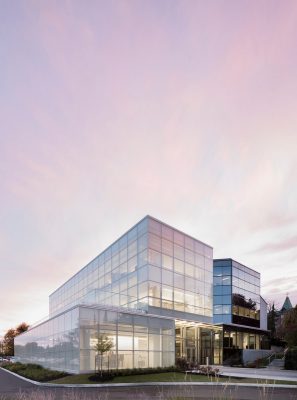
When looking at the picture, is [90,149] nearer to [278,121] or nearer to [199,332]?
[278,121]

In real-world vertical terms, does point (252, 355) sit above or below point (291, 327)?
below

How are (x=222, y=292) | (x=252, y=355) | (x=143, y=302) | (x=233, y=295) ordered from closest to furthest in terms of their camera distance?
(x=143, y=302), (x=252, y=355), (x=233, y=295), (x=222, y=292)

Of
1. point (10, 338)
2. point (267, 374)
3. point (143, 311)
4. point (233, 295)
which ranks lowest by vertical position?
point (10, 338)

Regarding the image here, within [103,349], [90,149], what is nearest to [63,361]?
[103,349]

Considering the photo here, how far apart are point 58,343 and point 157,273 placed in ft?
37.6

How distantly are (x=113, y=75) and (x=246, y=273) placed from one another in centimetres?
4366

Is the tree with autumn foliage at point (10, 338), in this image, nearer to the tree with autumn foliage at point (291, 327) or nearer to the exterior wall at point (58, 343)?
the exterior wall at point (58, 343)

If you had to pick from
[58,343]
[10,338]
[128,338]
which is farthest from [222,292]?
[10,338]

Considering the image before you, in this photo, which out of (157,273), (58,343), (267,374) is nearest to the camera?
(267,374)

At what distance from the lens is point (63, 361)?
109ft

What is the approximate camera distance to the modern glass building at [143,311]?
3161cm

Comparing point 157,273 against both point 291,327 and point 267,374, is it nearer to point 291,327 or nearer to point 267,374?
point 291,327

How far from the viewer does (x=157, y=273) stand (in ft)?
128

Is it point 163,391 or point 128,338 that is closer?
point 163,391
